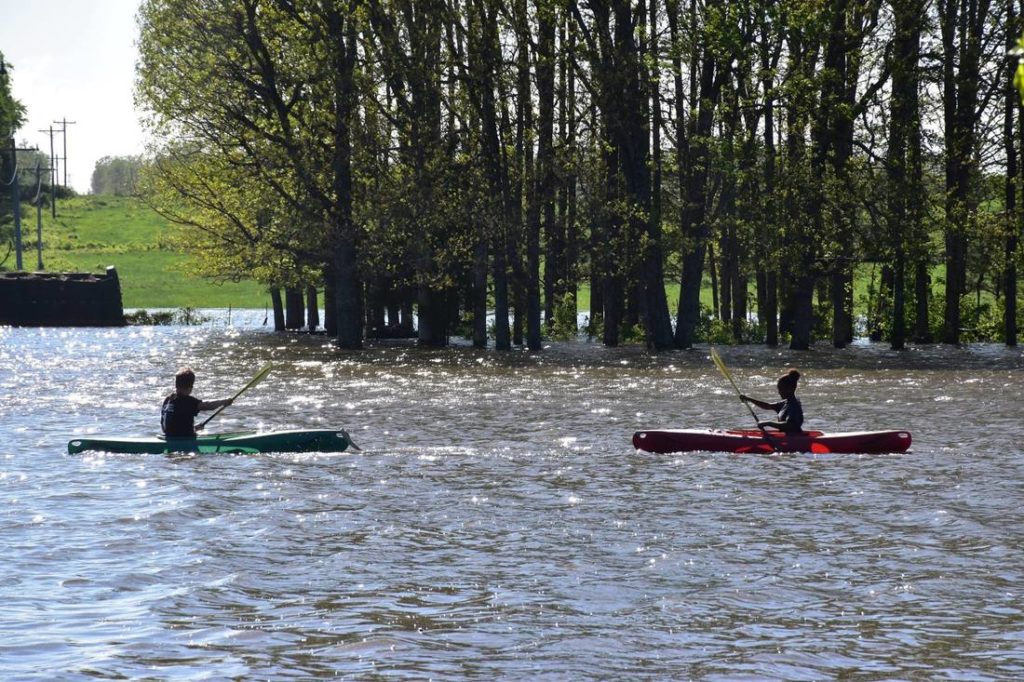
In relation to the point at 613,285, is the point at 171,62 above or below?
above

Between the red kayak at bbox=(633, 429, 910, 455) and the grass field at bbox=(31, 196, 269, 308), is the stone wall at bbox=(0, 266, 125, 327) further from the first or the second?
the red kayak at bbox=(633, 429, 910, 455)

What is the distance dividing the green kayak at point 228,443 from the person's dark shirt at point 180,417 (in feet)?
0.54

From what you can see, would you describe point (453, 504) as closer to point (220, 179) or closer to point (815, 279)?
point (815, 279)

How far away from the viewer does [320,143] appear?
4300 centimetres

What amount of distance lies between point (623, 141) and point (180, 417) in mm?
26369

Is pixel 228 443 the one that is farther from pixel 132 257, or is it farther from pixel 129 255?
pixel 129 255

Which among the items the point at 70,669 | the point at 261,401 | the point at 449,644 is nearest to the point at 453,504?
the point at 449,644

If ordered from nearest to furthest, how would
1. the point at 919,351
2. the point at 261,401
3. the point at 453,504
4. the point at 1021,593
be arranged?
the point at 1021,593, the point at 453,504, the point at 261,401, the point at 919,351

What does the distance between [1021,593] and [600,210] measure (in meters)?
33.3

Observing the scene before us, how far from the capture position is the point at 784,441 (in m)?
18.8

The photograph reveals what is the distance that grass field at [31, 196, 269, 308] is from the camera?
11475cm

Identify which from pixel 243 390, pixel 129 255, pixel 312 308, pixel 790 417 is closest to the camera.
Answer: pixel 790 417

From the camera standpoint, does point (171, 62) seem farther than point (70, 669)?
Yes

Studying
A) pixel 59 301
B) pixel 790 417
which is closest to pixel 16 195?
pixel 59 301
